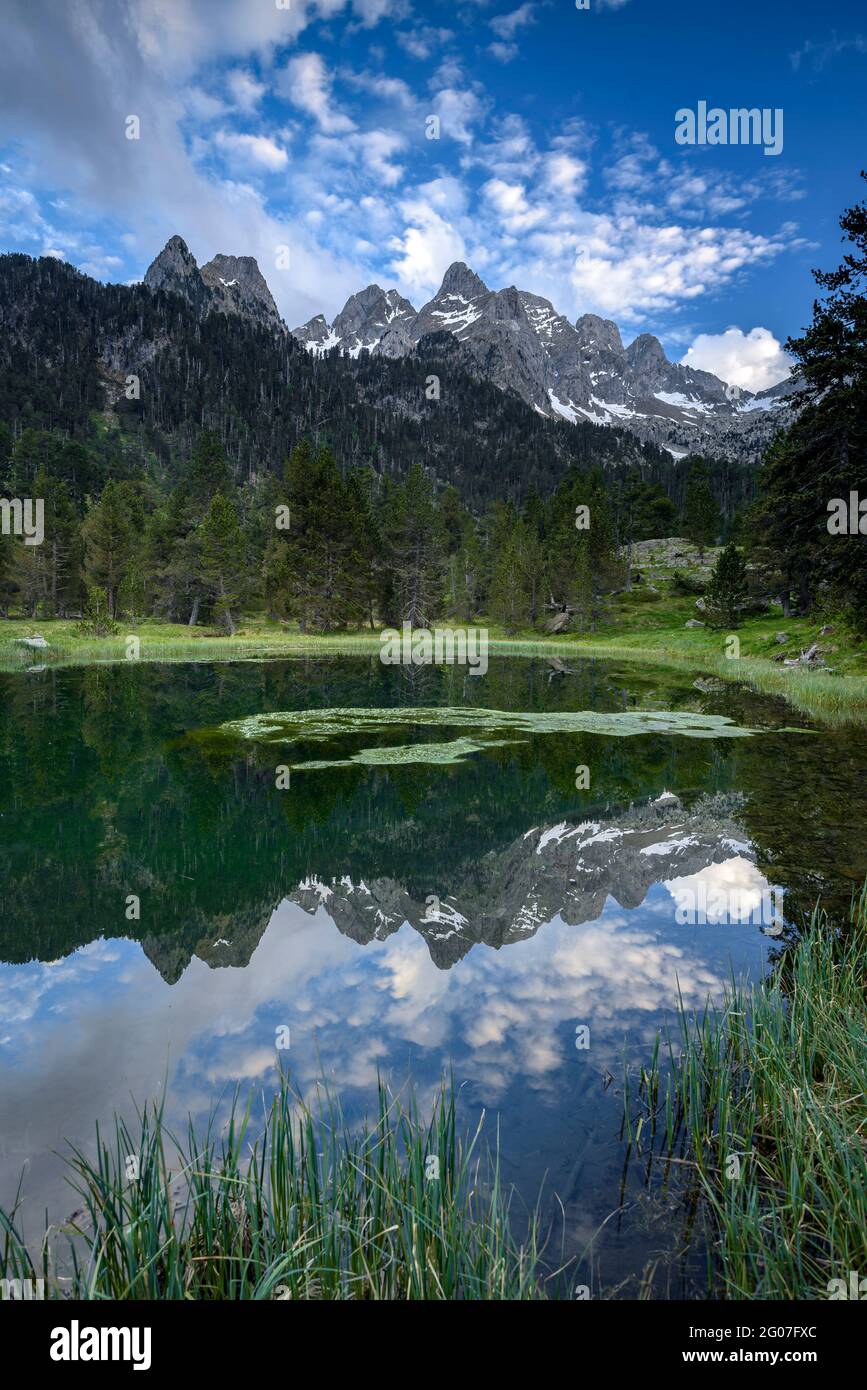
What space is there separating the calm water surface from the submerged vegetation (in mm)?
375

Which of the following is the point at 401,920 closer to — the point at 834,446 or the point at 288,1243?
the point at 288,1243

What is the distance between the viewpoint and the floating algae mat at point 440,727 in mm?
19781

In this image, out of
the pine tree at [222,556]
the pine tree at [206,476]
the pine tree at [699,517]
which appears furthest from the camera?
the pine tree at [699,517]

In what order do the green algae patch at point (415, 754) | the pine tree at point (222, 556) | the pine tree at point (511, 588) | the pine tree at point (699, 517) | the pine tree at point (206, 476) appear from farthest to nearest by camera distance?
the pine tree at point (699, 517) → the pine tree at point (206, 476) → the pine tree at point (511, 588) → the pine tree at point (222, 556) → the green algae patch at point (415, 754)

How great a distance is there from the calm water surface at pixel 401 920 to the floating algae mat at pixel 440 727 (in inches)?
16.2

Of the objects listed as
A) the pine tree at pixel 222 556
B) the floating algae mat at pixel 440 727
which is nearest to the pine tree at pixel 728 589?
the floating algae mat at pixel 440 727

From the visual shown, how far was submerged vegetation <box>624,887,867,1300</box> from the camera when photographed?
332cm

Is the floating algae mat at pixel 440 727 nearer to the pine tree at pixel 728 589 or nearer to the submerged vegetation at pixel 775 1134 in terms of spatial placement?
the submerged vegetation at pixel 775 1134

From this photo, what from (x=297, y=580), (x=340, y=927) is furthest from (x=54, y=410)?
(x=340, y=927)

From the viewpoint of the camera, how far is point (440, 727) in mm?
24359

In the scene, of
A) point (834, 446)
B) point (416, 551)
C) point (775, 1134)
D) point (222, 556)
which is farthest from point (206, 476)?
point (775, 1134)

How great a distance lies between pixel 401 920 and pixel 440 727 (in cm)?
1518

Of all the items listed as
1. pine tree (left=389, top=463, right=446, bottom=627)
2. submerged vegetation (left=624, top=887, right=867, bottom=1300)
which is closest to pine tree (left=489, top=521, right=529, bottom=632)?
pine tree (left=389, top=463, right=446, bottom=627)

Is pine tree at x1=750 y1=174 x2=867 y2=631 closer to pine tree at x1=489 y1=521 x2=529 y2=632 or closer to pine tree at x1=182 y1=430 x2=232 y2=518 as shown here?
pine tree at x1=489 y1=521 x2=529 y2=632
